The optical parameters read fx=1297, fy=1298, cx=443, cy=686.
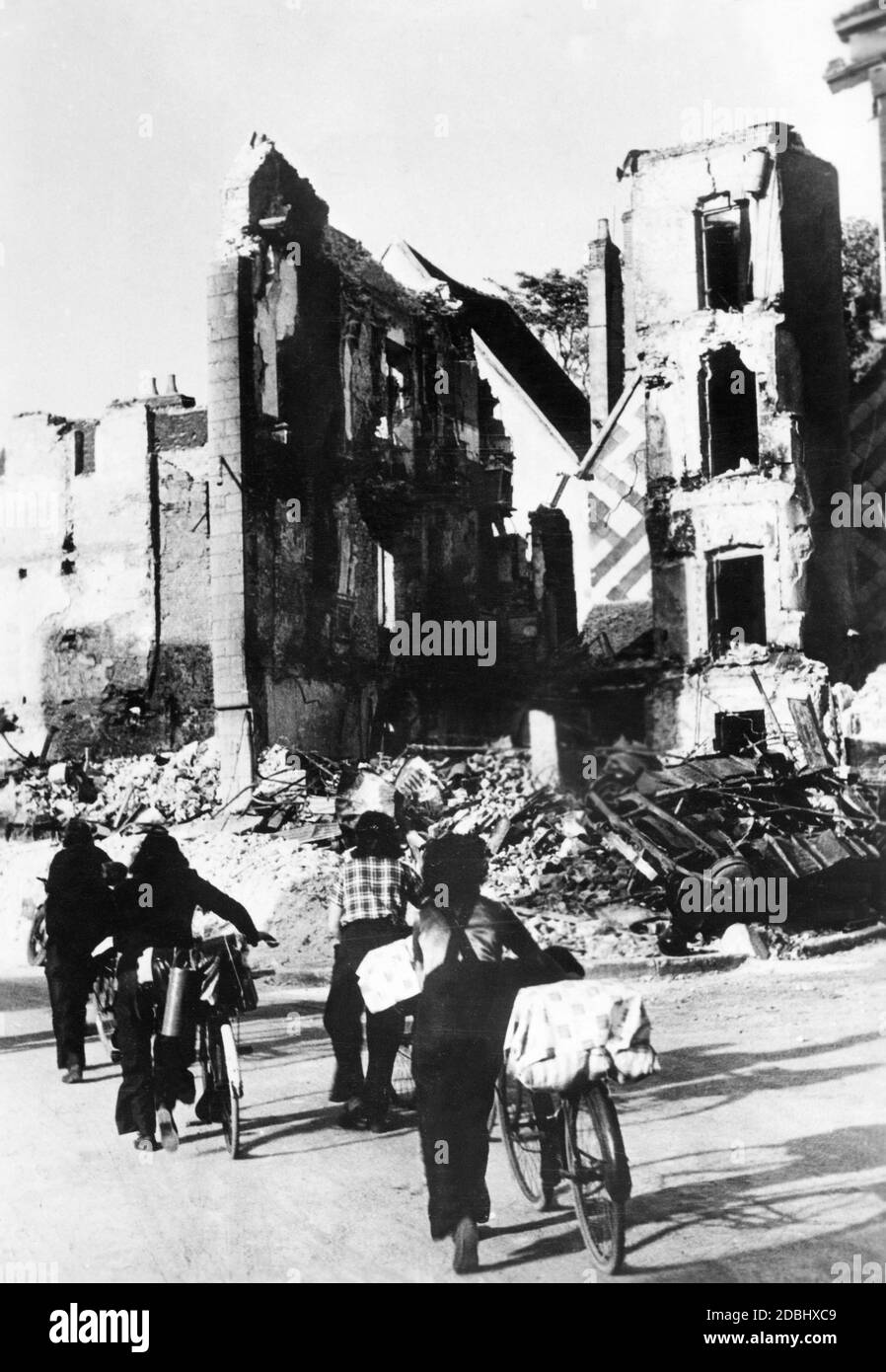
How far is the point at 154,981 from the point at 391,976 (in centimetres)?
162

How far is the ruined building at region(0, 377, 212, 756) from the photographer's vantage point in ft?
44.4

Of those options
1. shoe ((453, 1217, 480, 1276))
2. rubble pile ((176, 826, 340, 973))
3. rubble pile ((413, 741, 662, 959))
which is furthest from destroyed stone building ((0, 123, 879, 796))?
shoe ((453, 1217, 480, 1276))

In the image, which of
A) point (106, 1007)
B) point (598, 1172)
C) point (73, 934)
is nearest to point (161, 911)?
point (73, 934)

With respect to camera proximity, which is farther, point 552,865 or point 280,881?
point 552,865

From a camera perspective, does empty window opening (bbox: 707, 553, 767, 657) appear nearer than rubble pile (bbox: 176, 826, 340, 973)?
No

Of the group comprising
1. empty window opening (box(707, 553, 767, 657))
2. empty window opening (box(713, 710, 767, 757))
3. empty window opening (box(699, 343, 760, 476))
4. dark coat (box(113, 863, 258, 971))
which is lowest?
dark coat (box(113, 863, 258, 971))

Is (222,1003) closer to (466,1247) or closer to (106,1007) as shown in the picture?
(466,1247)

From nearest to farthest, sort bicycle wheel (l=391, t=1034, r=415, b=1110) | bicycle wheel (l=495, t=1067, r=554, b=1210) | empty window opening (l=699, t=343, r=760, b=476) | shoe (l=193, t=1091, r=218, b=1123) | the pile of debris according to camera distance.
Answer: bicycle wheel (l=495, t=1067, r=554, b=1210) < shoe (l=193, t=1091, r=218, b=1123) < bicycle wheel (l=391, t=1034, r=415, b=1110) < empty window opening (l=699, t=343, r=760, b=476) < the pile of debris

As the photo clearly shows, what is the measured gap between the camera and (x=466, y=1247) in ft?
15.4

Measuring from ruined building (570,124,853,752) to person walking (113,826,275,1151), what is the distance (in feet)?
17.9

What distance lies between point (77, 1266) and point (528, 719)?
7.22 metres

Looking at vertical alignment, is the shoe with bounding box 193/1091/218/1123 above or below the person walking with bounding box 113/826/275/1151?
below

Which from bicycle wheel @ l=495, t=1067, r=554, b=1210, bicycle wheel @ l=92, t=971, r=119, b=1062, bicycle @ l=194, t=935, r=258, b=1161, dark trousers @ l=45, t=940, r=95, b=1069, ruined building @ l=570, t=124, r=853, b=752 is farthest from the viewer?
ruined building @ l=570, t=124, r=853, b=752

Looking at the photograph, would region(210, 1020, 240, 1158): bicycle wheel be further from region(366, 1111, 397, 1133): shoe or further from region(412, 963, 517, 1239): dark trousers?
region(412, 963, 517, 1239): dark trousers
